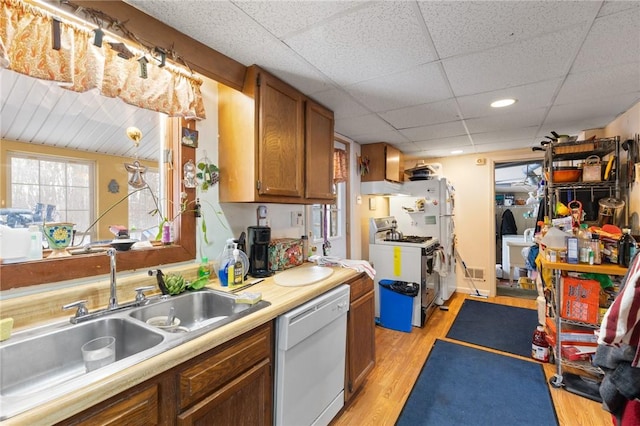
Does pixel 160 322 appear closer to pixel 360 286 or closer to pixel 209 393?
pixel 209 393

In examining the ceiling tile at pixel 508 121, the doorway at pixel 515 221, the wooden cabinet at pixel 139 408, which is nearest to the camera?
the wooden cabinet at pixel 139 408

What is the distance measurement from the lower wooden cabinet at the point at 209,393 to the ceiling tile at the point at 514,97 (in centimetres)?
221

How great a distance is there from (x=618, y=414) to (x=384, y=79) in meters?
1.90

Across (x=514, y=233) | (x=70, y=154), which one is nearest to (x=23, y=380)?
(x=70, y=154)

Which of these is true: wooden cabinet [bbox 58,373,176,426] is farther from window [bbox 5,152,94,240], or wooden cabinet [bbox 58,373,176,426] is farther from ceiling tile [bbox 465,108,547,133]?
ceiling tile [bbox 465,108,547,133]

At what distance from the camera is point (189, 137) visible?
5.54 feet

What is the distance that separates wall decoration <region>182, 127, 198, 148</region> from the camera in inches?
65.6

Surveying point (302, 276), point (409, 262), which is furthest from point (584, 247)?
point (302, 276)

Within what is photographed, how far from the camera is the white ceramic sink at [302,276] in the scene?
1.71m

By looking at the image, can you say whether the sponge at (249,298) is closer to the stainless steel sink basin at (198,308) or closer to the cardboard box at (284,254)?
the stainless steel sink basin at (198,308)

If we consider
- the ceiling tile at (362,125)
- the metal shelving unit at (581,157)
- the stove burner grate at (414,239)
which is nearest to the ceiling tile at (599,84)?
the metal shelving unit at (581,157)

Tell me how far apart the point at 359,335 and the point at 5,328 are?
1813mm

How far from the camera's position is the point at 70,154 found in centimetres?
137

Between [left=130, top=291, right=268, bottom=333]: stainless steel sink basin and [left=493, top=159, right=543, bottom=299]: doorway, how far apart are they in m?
4.31
